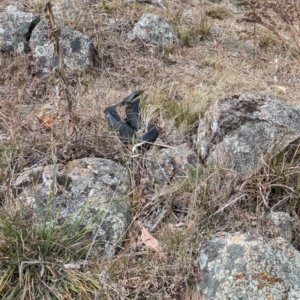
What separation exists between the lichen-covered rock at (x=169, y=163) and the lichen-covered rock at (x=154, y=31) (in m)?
2.45

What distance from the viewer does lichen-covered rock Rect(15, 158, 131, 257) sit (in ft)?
8.28

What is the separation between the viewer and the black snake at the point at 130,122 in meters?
3.29

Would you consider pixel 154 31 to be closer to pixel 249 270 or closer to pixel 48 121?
pixel 48 121

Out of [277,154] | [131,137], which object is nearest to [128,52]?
[131,137]

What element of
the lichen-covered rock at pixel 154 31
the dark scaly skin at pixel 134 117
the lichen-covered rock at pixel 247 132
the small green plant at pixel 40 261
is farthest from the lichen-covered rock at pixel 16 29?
the small green plant at pixel 40 261

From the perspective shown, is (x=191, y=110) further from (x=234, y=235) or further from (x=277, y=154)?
(x=234, y=235)

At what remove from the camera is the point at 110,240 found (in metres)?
2.51

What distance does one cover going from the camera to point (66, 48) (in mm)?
4723

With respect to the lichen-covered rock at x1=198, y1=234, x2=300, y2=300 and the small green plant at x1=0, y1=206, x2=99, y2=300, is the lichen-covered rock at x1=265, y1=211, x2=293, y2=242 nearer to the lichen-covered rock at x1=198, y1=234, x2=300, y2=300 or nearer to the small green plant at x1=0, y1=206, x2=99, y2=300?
the lichen-covered rock at x1=198, y1=234, x2=300, y2=300

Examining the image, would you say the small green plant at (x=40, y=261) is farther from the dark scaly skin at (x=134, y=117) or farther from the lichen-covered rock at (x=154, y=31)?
the lichen-covered rock at (x=154, y=31)

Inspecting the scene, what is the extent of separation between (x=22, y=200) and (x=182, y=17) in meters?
3.95

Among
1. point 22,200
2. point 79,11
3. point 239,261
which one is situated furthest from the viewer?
point 79,11

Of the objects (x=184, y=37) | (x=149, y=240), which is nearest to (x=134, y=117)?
(x=149, y=240)

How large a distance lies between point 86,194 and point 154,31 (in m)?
3.09
